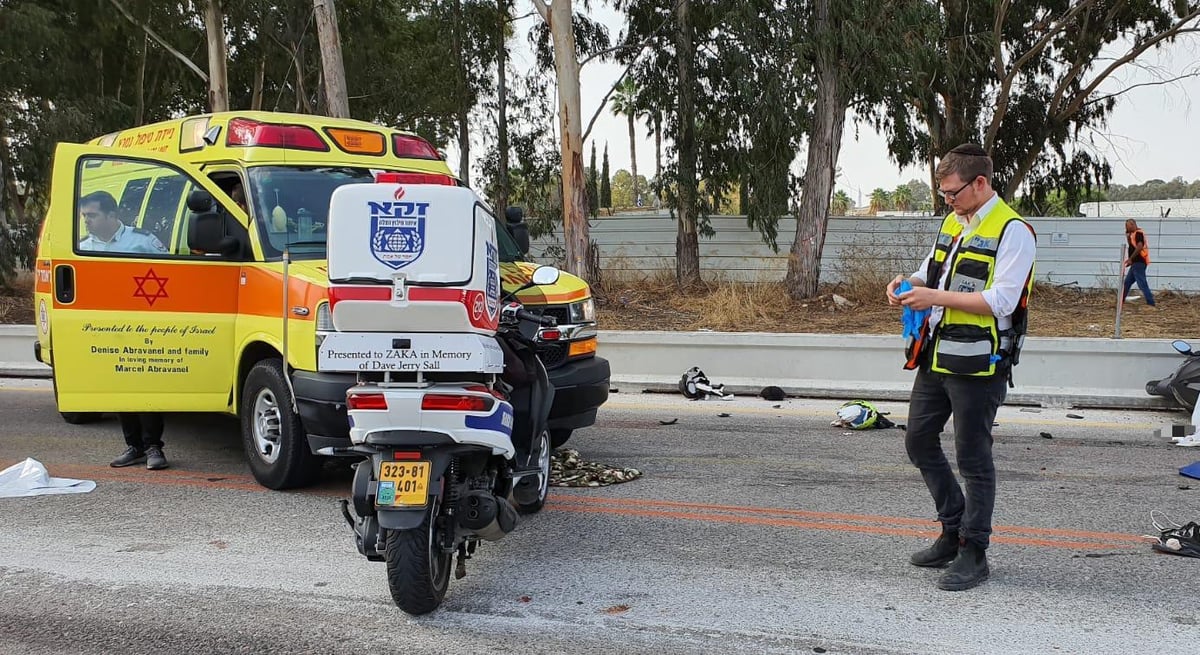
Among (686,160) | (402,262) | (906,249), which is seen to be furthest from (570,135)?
(402,262)

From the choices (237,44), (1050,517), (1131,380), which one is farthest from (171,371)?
(237,44)

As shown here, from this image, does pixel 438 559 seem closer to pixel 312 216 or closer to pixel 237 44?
pixel 312 216

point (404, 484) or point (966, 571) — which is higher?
point (404, 484)

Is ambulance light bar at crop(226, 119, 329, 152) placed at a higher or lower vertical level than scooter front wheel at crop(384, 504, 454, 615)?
higher

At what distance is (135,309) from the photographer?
21.7 ft

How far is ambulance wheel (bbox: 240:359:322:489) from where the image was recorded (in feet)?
20.2

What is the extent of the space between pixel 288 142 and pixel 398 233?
3320mm

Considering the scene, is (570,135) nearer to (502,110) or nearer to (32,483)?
(502,110)

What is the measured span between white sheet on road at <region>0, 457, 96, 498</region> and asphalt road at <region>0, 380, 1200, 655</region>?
126 mm

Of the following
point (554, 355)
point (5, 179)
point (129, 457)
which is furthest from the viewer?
point (5, 179)

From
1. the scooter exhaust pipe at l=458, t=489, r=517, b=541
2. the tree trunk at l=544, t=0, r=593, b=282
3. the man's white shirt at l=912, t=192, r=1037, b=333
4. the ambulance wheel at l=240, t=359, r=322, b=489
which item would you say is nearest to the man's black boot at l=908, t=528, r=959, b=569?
the man's white shirt at l=912, t=192, r=1037, b=333

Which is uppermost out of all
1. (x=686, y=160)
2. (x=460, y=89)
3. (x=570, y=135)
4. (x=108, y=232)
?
(x=460, y=89)

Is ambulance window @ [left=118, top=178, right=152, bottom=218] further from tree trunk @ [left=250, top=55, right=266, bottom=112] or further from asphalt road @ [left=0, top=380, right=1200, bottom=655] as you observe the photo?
tree trunk @ [left=250, top=55, right=266, bottom=112]

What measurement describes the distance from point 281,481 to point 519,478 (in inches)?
85.0
